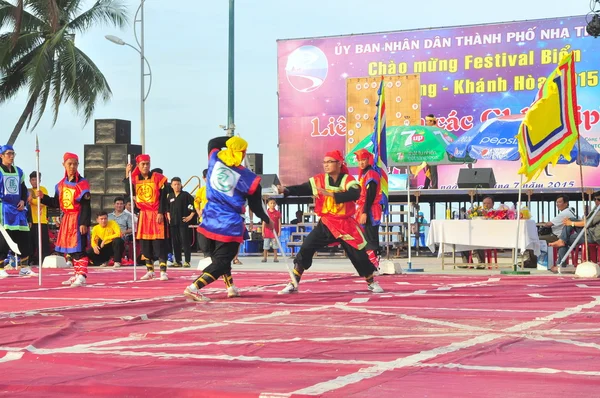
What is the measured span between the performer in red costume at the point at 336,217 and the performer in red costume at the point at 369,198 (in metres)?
2.67

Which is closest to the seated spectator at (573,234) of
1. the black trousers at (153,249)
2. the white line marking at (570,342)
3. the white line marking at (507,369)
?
the black trousers at (153,249)

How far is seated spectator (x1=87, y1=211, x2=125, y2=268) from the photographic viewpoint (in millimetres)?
21812

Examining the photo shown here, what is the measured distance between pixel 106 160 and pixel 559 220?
18.4 meters

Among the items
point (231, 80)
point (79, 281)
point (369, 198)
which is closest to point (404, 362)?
point (79, 281)

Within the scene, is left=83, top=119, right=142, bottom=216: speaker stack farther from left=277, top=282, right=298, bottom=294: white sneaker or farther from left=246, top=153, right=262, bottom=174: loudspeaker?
left=277, top=282, right=298, bottom=294: white sneaker

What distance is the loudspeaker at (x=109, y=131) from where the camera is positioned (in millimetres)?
33562

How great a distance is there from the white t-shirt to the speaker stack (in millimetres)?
17524

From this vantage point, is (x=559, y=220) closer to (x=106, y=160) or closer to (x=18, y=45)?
(x=106, y=160)

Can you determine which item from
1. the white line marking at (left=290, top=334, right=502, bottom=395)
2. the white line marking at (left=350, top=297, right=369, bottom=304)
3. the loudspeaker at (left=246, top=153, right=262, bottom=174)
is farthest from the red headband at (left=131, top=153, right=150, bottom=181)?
the loudspeaker at (left=246, top=153, right=262, bottom=174)

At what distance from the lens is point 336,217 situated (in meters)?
11.8

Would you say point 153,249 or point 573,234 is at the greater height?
point 573,234

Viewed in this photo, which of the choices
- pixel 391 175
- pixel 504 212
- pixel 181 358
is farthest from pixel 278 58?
pixel 181 358

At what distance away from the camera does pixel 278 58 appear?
36094mm

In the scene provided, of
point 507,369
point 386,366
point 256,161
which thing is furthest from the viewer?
point 256,161
